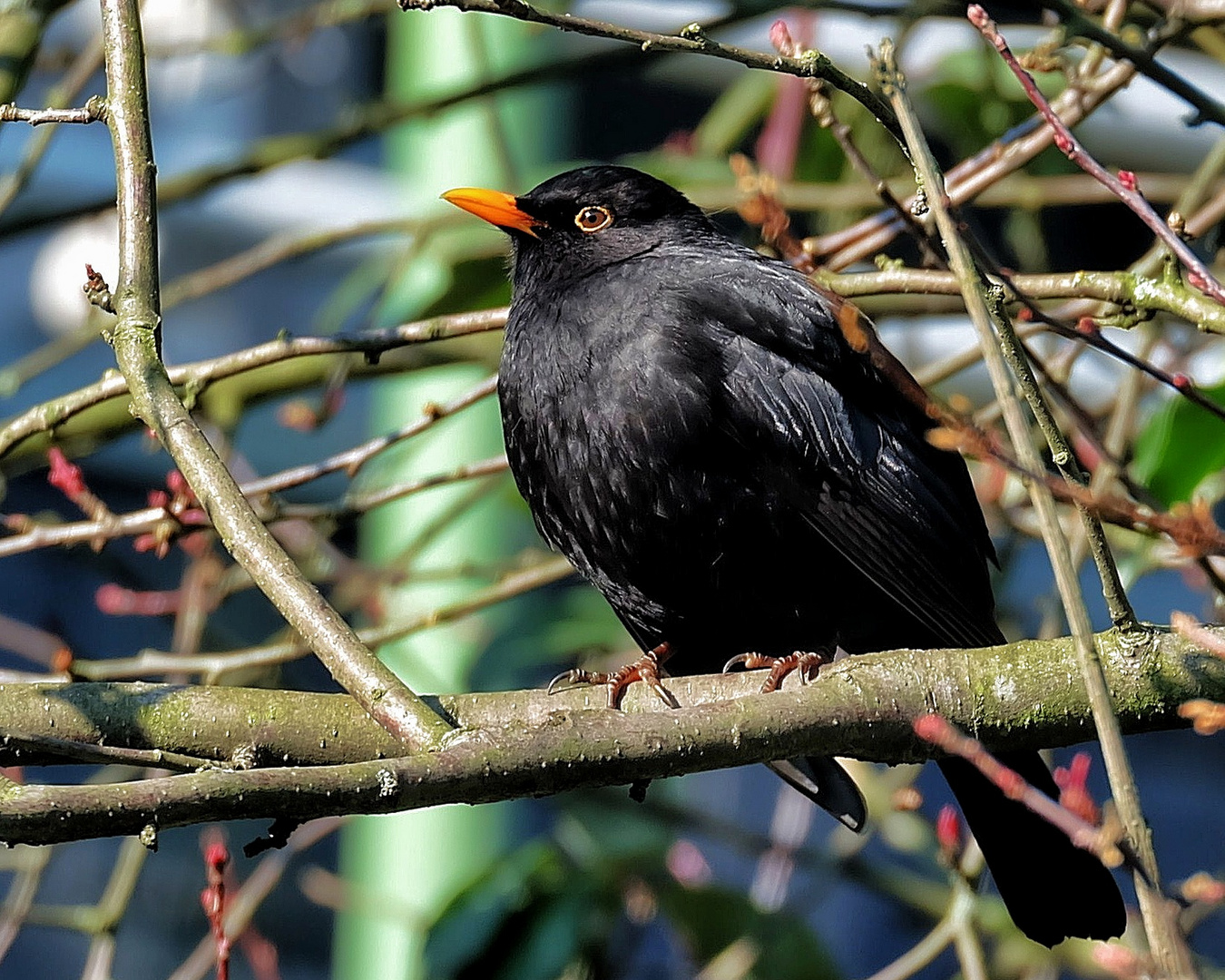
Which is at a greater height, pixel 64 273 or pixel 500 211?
pixel 64 273

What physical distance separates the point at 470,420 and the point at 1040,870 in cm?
331

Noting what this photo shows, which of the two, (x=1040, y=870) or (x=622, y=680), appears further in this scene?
(x=1040, y=870)

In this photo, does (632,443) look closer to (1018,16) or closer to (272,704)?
(272,704)

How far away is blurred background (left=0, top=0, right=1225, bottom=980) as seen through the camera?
13.6 ft

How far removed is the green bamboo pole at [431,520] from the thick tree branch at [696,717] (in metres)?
2.74

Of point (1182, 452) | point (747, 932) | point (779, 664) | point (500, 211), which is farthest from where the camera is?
point (747, 932)

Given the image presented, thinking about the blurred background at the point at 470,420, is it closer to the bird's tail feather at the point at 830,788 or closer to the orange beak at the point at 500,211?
the orange beak at the point at 500,211

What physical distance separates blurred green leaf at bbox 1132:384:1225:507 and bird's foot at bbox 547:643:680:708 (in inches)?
43.5

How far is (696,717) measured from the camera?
2.31m

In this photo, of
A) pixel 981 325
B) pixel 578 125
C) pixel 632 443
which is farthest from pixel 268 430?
pixel 981 325

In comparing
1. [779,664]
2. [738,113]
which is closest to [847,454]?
[779,664]

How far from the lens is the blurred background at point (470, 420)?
4148mm

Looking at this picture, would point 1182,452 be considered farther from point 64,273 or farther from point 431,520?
point 64,273

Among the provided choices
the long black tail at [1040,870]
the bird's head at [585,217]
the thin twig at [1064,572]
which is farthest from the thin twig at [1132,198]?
the bird's head at [585,217]
